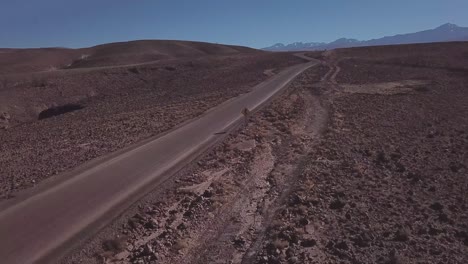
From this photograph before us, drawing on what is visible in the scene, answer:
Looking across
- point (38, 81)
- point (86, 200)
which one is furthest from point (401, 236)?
point (38, 81)

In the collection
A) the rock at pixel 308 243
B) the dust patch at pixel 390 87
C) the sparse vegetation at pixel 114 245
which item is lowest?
the dust patch at pixel 390 87

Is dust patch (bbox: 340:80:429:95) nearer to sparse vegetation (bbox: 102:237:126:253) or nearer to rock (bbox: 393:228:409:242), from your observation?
rock (bbox: 393:228:409:242)

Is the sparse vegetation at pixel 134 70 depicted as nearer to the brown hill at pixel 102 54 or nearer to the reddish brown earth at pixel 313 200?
the brown hill at pixel 102 54

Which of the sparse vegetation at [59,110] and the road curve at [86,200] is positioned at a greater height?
the road curve at [86,200]

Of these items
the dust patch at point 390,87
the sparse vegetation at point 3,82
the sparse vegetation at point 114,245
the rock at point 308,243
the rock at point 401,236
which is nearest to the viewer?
the sparse vegetation at point 114,245

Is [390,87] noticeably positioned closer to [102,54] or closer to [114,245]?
[114,245]

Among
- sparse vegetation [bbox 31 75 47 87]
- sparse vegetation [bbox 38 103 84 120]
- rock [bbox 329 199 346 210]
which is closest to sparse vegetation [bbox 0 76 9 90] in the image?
sparse vegetation [bbox 31 75 47 87]

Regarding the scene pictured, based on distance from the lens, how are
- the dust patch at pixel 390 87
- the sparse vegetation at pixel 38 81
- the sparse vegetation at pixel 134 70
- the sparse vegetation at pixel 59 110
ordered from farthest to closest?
the sparse vegetation at pixel 134 70
the sparse vegetation at pixel 38 81
the sparse vegetation at pixel 59 110
the dust patch at pixel 390 87

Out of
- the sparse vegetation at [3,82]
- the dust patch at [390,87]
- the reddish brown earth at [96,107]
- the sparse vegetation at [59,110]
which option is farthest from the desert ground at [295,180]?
the sparse vegetation at [3,82]

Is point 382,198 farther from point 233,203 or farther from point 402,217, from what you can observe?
point 233,203
